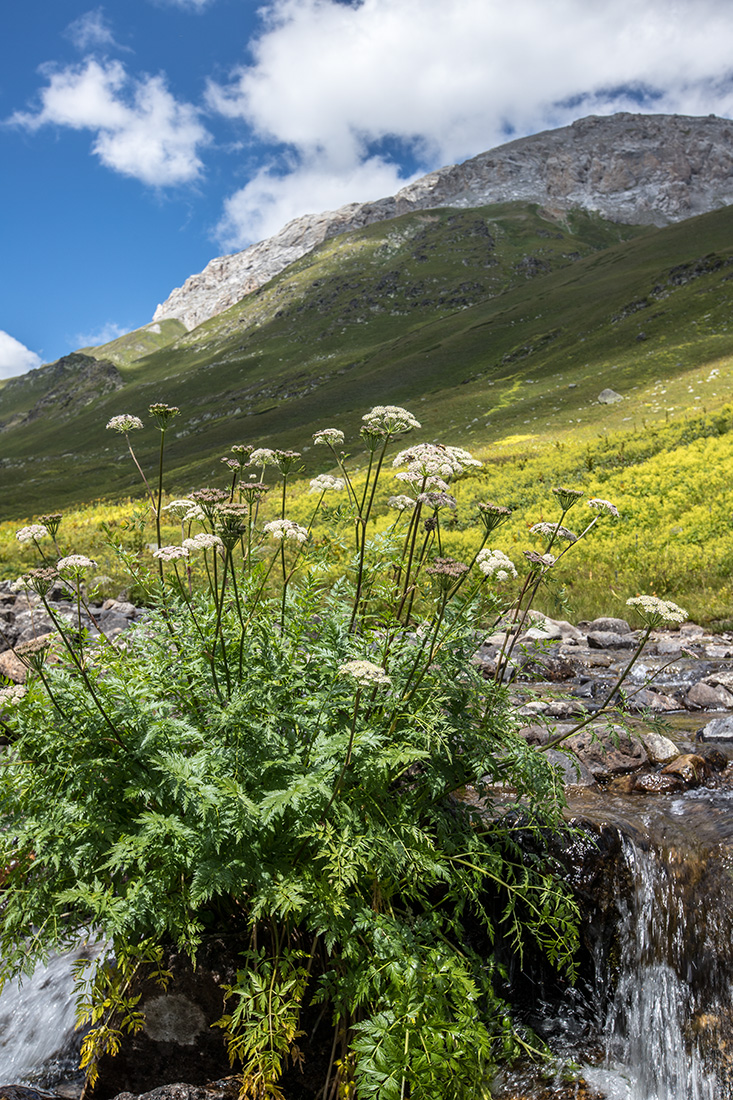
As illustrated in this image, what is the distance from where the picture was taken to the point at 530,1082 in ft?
14.9

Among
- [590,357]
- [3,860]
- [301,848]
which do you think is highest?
[590,357]

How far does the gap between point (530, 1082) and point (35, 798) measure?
4.33 metres

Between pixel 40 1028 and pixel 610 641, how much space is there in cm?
1030

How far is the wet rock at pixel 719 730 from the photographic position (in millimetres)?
7443

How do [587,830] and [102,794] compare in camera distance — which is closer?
[102,794]

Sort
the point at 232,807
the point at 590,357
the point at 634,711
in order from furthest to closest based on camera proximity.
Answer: the point at 590,357
the point at 634,711
the point at 232,807

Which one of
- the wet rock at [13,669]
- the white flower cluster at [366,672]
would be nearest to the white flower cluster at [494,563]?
the white flower cluster at [366,672]

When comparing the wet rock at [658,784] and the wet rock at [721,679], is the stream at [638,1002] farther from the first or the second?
the wet rock at [721,679]

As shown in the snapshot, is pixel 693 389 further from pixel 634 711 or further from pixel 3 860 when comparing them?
pixel 3 860

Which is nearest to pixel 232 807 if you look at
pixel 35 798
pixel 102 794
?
pixel 102 794

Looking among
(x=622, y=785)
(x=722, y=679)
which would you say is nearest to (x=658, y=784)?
(x=622, y=785)

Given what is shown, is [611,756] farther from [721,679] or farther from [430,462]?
[430,462]

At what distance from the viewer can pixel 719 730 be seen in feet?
24.8

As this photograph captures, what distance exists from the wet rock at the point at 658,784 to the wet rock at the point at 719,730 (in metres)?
1.21
